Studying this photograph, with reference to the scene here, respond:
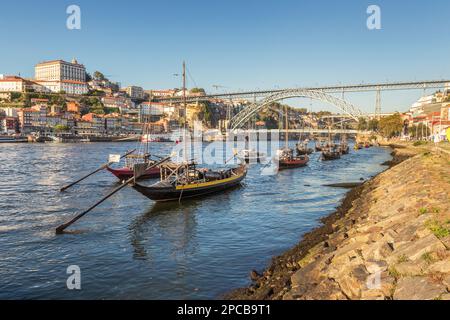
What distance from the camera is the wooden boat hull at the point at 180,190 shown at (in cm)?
2246

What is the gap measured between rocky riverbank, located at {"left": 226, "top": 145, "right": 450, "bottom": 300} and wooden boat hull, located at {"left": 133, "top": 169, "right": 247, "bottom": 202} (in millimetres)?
10575

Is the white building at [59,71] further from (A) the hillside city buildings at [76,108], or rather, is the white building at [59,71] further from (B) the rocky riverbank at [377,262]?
(B) the rocky riverbank at [377,262]

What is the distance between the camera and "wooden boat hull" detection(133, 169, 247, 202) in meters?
22.5

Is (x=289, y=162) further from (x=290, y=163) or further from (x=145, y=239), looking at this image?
(x=145, y=239)

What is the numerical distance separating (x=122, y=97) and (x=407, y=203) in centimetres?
19075

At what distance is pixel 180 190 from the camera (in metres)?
24.0

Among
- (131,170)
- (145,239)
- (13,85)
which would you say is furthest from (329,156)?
(13,85)

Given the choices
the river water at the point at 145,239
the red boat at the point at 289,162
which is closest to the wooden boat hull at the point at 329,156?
the red boat at the point at 289,162

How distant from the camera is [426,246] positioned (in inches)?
345

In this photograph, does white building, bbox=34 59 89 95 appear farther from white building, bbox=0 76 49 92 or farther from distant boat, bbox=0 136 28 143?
Answer: distant boat, bbox=0 136 28 143

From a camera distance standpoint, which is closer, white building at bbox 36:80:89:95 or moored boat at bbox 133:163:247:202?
moored boat at bbox 133:163:247:202

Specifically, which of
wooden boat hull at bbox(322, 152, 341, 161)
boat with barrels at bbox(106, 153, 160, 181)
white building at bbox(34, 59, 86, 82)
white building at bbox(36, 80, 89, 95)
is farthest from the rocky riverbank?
white building at bbox(34, 59, 86, 82)
